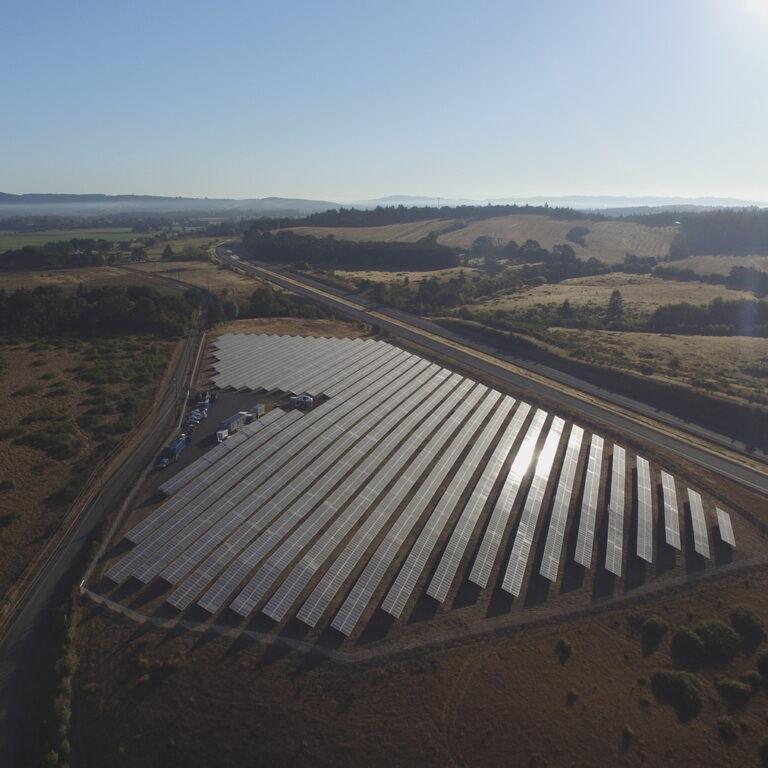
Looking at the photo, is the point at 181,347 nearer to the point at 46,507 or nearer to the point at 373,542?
the point at 46,507

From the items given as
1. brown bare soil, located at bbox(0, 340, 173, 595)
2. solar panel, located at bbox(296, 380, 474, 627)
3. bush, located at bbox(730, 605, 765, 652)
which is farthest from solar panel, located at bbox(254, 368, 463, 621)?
bush, located at bbox(730, 605, 765, 652)

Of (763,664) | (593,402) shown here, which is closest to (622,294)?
(593,402)

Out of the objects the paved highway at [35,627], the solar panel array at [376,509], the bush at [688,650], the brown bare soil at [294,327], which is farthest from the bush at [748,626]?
the brown bare soil at [294,327]

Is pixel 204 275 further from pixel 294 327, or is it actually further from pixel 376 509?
pixel 376 509

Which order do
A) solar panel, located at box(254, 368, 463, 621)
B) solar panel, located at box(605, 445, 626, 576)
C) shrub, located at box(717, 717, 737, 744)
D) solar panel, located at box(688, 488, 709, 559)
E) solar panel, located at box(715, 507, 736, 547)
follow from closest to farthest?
shrub, located at box(717, 717, 737, 744), solar panel, located at box(254, 368, 463, 621), solar panel, located at box(605, 445, 626, 576), solar panel, located at box(688, 488, 709, 559), solar panel, located at box(715, 507, 736, 547)

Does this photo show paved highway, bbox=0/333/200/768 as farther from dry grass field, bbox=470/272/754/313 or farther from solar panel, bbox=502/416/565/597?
dry grass field, bbox=470/272/754/313

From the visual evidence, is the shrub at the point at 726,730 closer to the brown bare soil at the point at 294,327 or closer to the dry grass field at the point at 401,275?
the brown bare soil at the point at 294,327

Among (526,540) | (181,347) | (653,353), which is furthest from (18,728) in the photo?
(653,353)
